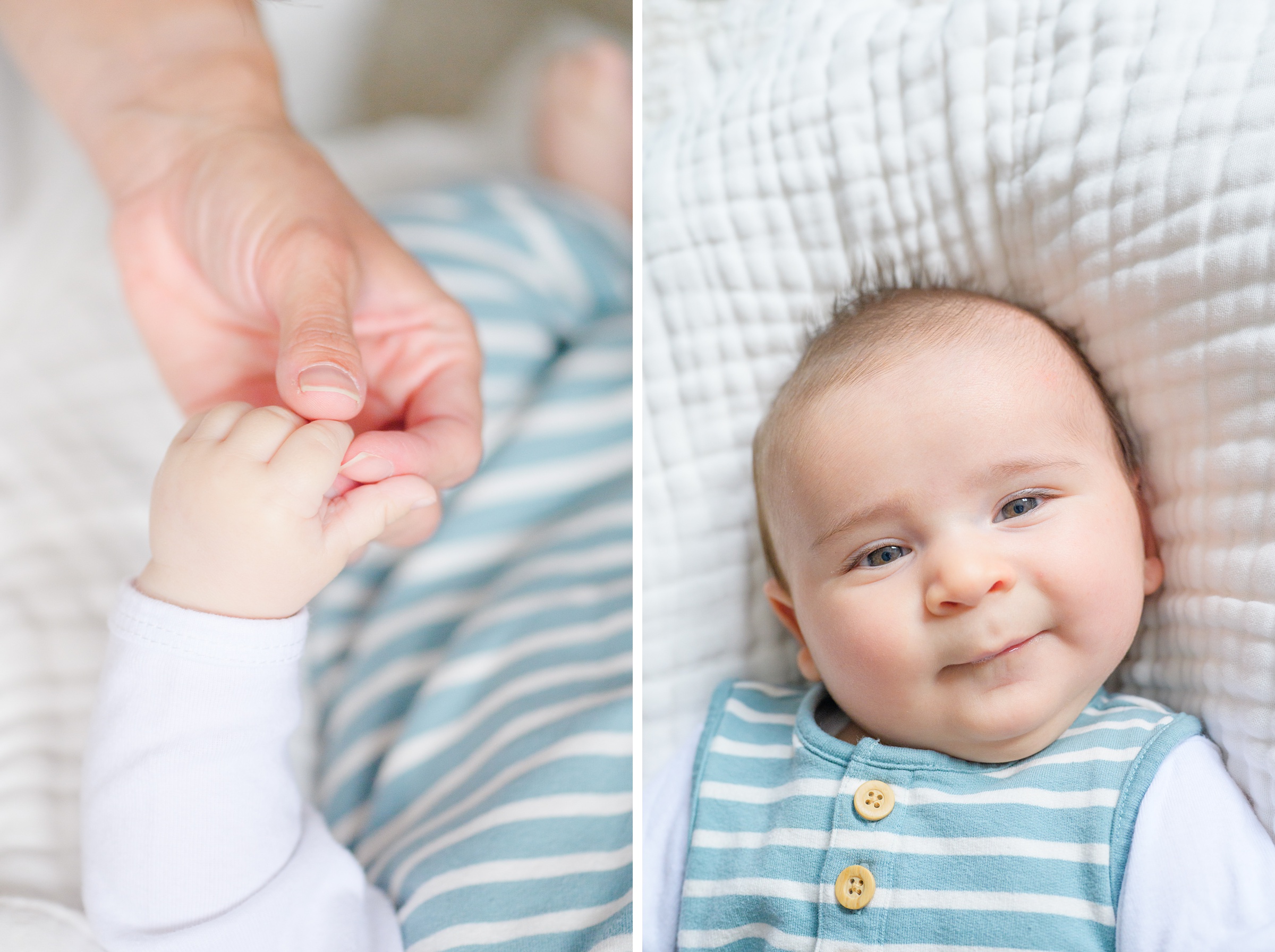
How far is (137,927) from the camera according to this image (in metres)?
0.40

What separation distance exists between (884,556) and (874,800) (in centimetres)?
12

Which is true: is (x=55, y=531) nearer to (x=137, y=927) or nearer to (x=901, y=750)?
(x=137, y=927)

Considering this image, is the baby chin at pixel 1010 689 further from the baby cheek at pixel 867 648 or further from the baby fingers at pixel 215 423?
the baby fingers at pixel 215 423

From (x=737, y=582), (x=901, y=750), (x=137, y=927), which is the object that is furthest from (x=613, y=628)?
(x=137, y=927)

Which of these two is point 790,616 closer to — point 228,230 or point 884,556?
point 884,556

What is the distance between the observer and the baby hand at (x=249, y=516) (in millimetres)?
405

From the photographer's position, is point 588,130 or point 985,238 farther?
point 588,130

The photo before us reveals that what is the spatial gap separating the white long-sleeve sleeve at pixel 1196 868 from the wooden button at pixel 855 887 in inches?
4.0

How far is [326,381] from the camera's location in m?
0.42

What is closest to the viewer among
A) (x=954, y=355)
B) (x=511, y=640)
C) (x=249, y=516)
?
(x=249, y=516)

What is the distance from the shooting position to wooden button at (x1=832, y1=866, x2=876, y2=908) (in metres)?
0.46

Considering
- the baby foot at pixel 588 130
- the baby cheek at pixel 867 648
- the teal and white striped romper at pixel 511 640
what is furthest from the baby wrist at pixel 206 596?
the baby foot at pixel 588 130

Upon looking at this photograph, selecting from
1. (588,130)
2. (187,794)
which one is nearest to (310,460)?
(187,794)

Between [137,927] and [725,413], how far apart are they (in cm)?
40
